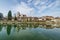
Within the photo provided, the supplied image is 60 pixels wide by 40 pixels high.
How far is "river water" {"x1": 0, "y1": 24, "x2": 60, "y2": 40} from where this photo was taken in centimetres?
454

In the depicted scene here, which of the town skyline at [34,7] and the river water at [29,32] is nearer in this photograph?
the river water at [29,32]

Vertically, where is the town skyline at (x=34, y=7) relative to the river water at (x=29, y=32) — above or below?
above

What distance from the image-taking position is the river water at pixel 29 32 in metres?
4.54

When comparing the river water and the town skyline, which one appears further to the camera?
the town skyline

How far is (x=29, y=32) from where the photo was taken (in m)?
5.07

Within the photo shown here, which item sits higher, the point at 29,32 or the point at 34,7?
the point at 34,7

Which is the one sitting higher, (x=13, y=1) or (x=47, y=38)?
(x=13, y=1)

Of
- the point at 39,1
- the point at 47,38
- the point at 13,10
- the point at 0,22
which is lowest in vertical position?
the point at 47,38

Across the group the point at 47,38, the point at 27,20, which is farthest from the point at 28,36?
the point at 27,20

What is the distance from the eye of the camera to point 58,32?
500 cm

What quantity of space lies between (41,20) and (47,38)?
46.8 inches

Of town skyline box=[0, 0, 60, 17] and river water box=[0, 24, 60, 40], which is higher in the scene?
town skyline box=[0, 0, 60, 17]

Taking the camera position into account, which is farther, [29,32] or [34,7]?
[34,7]

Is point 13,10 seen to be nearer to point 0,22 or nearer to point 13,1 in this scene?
point 13,1
